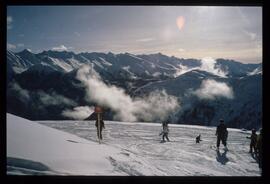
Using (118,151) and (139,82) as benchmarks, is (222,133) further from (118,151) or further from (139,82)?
(118,151)

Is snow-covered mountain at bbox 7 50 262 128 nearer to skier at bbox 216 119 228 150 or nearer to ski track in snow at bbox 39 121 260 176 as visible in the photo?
skier at bbox 216 119 228 150

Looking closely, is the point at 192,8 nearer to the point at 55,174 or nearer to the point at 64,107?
the point at 64,107

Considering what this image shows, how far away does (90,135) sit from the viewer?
6.67 m

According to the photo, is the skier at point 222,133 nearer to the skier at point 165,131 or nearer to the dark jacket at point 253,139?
the dark jacket at point 253,139

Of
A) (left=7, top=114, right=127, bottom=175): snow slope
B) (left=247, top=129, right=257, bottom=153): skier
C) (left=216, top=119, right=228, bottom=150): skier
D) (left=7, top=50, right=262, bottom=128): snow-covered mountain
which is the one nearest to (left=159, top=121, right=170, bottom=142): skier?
(left=7, top=50, right=262, bottom=128): snow-covered mountain

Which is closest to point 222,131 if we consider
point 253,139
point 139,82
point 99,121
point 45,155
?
point 253,139

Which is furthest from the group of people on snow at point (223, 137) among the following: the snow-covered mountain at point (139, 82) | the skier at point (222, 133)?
the snow-covered mountain at point (139, 82)

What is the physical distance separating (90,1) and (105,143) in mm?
2702

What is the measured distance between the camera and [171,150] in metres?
6.61

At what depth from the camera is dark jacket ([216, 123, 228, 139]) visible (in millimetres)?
6672

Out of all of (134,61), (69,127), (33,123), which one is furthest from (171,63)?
(33,123)

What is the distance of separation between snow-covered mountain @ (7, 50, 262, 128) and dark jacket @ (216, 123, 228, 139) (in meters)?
0.14

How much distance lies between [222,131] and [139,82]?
186cm
